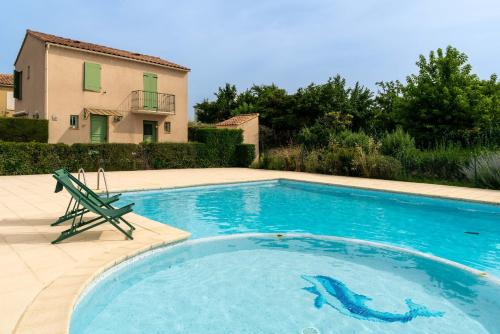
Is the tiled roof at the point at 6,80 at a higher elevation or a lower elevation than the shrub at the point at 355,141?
higher

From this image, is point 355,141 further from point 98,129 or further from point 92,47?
point 92,47

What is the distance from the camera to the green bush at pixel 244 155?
21125 mm

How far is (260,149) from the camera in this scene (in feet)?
80.1

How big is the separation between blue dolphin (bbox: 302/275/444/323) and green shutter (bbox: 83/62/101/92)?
62.5ft

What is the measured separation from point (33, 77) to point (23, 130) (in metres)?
5.11

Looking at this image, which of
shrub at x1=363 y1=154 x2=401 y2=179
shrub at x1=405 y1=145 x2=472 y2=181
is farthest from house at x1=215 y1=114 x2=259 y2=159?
shrub at x1=405 y1=145 x2=472 y2=181

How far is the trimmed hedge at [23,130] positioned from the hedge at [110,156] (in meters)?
2.65

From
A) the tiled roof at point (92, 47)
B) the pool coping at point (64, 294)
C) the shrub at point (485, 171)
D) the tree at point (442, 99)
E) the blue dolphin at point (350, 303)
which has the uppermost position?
the tiled roof at point (92, 47)

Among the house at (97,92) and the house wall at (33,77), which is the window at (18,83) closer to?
the house at (97,92)

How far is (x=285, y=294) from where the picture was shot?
13.3 ft

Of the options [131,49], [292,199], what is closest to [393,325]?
[292,199]

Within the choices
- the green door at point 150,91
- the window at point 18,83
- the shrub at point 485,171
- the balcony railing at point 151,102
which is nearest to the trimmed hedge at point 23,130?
the balcony railing at point 151,102

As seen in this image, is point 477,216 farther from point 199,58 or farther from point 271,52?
point 199,58

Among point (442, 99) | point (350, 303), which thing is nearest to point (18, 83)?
point (442, 99)
